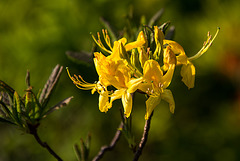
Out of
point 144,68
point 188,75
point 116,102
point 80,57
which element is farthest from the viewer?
point 116,102

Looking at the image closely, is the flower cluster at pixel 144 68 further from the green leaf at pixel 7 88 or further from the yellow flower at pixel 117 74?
the green leaf at pixel 7 88

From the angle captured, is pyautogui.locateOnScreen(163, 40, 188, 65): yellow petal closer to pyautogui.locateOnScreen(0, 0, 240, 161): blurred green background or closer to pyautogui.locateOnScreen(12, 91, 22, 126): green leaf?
pyautogui.locateOnScreen(12, 91, 22, 126): green leaf

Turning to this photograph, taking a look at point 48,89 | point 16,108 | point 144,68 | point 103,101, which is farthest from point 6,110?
point 144,68

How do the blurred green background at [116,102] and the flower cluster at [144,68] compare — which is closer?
the flower cluster at [144,68]

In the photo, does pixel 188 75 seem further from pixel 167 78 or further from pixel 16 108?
pixel 16 108

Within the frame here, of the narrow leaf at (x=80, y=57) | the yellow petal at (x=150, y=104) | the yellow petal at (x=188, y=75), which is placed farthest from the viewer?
the narrow leaf at (x=80, y=57)

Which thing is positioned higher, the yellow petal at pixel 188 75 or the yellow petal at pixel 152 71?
the yellow petal at pixel 152 71

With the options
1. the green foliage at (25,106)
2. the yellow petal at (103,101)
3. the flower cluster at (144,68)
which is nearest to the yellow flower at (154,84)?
the flower cluster at (144,68)

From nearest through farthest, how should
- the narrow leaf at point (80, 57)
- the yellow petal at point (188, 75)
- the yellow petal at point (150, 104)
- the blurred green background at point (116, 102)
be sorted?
the yellow petal at point (150, 104)
the yellow petal at point (188, 75)
the narrow leaf at point (80, 57)
the blurred green background at point (116, 102)
